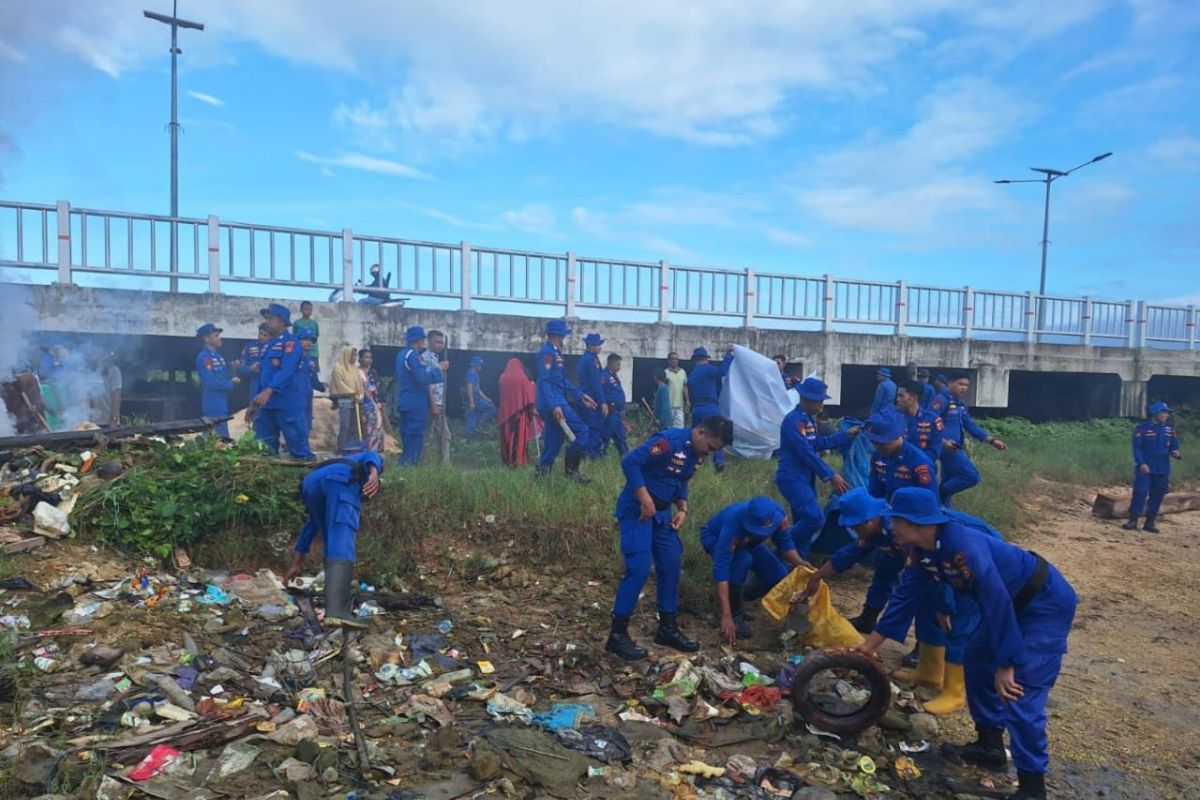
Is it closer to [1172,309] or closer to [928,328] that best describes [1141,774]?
[928,328]

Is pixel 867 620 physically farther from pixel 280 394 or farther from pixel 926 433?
pixel 280 394

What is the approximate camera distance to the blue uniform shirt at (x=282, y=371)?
24.1ft

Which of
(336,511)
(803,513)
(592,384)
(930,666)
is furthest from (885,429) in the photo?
(592,384)

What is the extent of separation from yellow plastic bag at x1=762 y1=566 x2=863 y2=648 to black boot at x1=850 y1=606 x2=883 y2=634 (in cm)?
24

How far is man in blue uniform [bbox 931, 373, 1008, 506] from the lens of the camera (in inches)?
256

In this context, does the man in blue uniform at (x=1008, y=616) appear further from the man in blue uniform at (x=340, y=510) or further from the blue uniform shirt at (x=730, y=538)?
the man in blue uniform at (x=340, y=510)

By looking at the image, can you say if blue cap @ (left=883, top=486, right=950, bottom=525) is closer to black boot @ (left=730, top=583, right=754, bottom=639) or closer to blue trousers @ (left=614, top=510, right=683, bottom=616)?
blue trousers @ (left=614, top=510, right=683, bottom=616)

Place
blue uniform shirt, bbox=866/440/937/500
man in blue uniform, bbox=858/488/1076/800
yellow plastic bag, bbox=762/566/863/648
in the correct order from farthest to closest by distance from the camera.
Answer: blue uniform shirt, bbox=866/440/937/500, yellow plastic bag, bbox=762/566/863/648, man in blue uniform, bbox=858/488/1076/800

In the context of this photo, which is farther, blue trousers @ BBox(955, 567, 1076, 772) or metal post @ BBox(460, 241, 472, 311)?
metal post @ BBox(460, 241, 472, 311)

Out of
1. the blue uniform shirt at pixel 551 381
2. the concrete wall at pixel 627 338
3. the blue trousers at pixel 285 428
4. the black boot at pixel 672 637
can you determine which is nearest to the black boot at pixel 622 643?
the black boot at pixel 672 637

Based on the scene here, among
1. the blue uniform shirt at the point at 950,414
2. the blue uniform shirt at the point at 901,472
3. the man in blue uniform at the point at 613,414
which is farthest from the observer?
the man in blue uniform at the point at 613,414

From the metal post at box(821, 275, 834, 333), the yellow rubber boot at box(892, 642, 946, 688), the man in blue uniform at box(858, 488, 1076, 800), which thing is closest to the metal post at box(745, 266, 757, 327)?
the metal post at box(821, 275, 834, 333)

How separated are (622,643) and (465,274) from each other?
7867mm

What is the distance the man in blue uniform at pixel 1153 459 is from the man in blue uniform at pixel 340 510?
30.4ft
